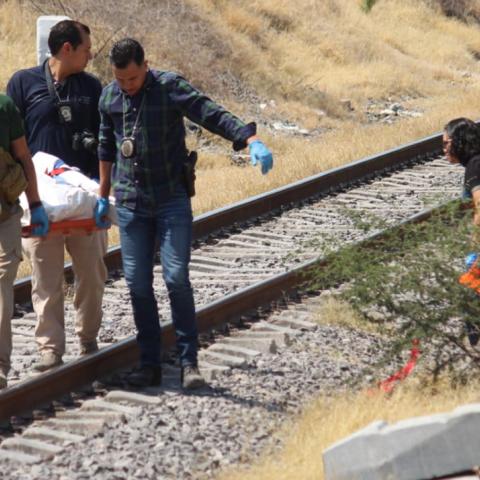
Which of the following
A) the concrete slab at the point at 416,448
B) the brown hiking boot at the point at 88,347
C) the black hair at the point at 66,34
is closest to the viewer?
the concrete slab at the point at 416,448

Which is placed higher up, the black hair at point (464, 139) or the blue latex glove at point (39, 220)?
the black hair at point (464, 139)

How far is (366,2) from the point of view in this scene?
3369 cm

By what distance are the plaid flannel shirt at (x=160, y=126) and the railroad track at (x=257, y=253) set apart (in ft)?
3.38

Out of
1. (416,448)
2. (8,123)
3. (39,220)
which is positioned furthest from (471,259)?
(8,123)

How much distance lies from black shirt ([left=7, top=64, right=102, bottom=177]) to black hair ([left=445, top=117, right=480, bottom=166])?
→ 2223 mm

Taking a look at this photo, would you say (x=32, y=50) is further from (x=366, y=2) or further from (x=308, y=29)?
(x=366, y=2)

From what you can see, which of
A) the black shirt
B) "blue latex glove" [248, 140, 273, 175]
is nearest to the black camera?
the black shirt

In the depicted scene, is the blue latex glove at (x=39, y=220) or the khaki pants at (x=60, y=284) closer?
the blue latex glove at (x=39, y=220)

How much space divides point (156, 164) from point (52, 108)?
92cm

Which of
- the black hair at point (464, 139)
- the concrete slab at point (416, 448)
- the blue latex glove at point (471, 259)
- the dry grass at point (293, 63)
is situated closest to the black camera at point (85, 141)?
the black hair at point (464, 139)

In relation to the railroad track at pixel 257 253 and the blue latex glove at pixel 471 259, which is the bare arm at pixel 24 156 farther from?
the blue latex glove at pixel 471 259

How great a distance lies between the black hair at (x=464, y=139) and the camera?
Answer: 8133 millimetres

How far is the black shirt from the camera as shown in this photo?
8203 mm

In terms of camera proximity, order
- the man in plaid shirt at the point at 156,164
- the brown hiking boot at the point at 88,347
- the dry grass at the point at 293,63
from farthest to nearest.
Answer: the dry grass at the point at 293,63, the brown hiking boot at the point at 88,347, the man in plaid shirt at the point at 156,164
